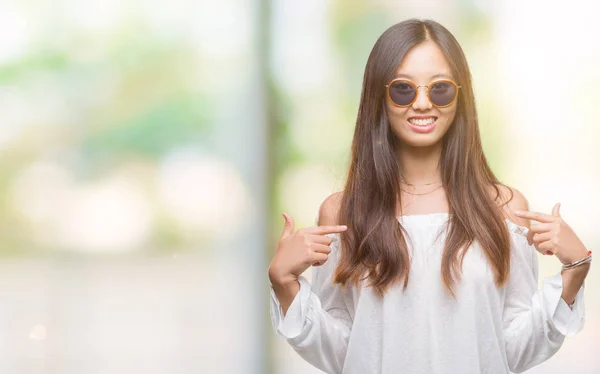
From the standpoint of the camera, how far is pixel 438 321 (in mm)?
2125

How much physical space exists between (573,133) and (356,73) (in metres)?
0.87

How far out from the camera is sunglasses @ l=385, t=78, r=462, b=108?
7.05 feet

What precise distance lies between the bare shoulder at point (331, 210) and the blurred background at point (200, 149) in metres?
1.38

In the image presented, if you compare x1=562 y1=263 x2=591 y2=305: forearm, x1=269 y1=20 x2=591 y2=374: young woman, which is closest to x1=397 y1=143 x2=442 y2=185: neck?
x1=269 y1=20 x2=591 y2=374: young woman

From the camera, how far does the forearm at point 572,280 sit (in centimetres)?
207

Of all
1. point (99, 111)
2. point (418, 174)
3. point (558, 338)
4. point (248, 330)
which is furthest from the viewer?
point (248, 330)

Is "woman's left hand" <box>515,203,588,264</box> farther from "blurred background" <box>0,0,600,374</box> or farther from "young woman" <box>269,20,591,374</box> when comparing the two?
"blurred background" <box>0,0,600,374</box>

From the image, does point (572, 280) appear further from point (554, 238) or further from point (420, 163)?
point (420, 163)

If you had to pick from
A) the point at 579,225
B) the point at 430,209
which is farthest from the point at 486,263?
the point at 579,225

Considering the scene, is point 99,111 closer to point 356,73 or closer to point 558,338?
point 356,73

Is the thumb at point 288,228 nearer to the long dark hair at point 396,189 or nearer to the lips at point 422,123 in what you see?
the long dark hair at point 396,189

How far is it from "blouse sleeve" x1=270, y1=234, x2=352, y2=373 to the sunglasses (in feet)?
1.18

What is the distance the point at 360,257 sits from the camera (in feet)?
7.16

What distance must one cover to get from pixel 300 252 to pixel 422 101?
424 mm
